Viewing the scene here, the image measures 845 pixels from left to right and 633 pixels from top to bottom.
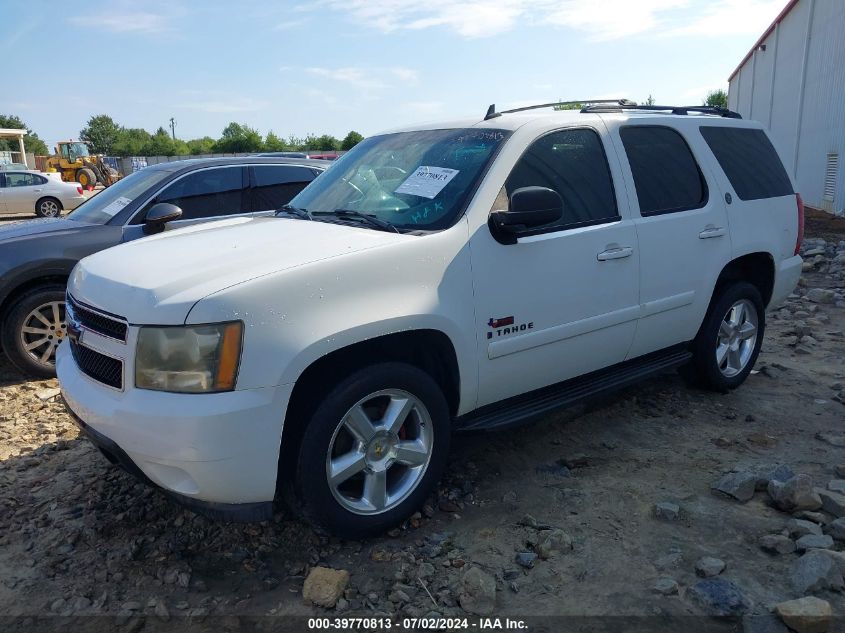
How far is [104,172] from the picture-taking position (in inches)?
1248

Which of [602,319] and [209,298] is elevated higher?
[209,298]

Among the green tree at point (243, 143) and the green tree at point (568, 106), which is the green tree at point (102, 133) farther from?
the green tree at point (568, 106)

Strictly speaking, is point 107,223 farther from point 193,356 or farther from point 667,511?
point 667,511

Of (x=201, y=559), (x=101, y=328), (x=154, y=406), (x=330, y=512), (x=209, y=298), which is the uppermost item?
(x=209, y=298)

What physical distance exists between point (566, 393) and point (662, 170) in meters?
1.58

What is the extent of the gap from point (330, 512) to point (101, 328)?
1244mm

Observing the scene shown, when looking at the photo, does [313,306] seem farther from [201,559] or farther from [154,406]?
[201,559]

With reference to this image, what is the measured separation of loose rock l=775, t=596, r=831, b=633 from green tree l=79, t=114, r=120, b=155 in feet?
292

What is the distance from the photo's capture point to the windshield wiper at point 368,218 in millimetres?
3309

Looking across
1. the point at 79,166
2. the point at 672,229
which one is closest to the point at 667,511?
the point at 672,229

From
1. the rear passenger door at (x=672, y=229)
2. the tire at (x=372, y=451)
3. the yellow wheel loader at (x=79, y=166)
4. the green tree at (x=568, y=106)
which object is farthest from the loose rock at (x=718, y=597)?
the yellow wheel loader at (x=79, y=166)

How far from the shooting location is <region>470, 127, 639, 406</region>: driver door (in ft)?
10.9

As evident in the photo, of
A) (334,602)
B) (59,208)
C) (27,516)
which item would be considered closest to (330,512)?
(334,602)

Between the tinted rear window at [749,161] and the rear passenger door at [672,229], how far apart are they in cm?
21
